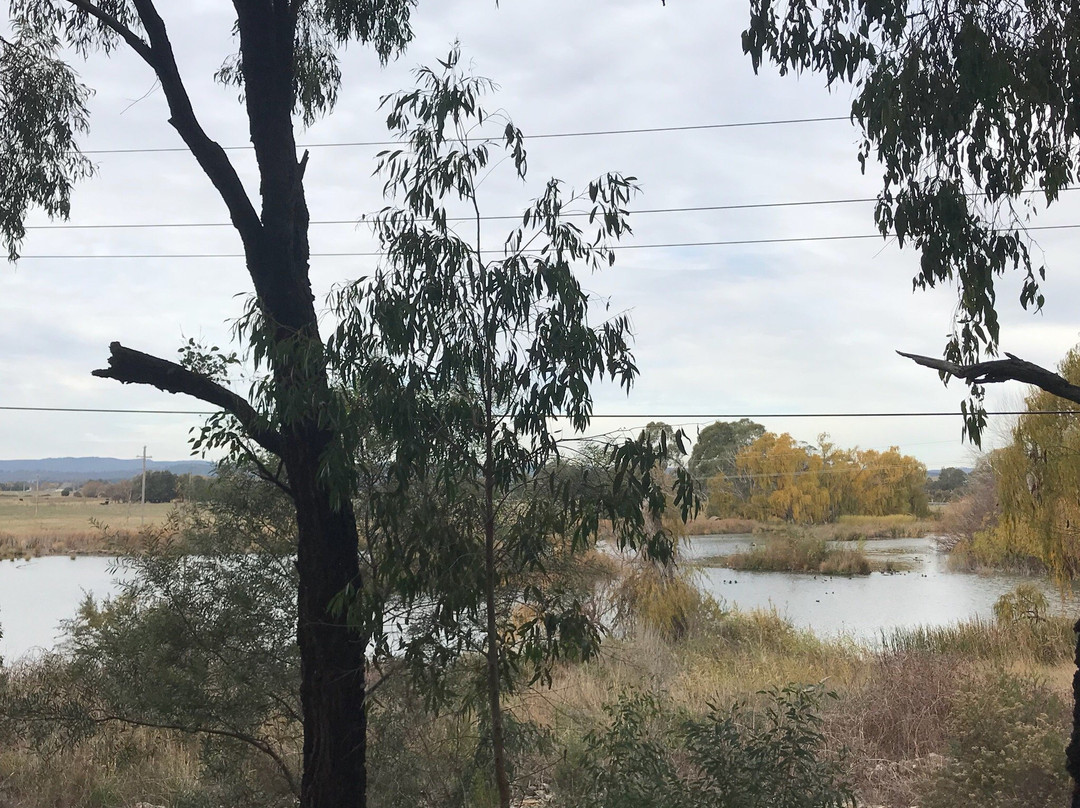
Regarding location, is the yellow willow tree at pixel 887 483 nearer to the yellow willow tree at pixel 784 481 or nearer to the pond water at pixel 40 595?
the yellow willow tree at pixel 784 481

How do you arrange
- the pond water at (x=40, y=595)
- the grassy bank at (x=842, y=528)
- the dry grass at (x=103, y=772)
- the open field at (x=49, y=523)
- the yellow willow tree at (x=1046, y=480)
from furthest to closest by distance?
the grassy bank at (x=842, y=528), the open field at (x=49, y=523), the yellow willow tree at (x=1046, y=480), the pond water at (x=40, y=595), the dry grass at (x=103, y=772)

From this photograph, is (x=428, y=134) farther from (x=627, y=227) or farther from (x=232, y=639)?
(x=232, y=639)

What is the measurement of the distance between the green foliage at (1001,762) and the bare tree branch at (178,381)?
380 cm

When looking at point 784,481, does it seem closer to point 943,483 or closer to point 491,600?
point 943,483

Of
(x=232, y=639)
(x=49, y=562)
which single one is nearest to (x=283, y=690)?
(x=232, y=639)

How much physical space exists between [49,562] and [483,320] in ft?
39.6

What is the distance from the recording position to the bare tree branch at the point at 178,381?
3785mm

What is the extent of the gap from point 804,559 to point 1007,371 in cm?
1629

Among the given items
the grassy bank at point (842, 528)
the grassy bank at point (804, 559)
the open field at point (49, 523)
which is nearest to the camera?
the open field at point (49, 523)

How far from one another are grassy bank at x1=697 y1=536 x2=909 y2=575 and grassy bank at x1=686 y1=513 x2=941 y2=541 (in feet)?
1.11

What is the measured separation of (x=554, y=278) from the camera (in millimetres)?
3207

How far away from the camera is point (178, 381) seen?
391 cm

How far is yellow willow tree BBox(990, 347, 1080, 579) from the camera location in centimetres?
1161

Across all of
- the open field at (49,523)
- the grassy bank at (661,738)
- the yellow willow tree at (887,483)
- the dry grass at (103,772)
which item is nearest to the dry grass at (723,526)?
the yellow willow tree at (887,483)
